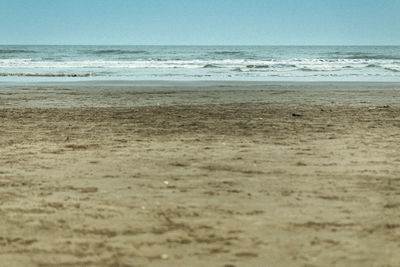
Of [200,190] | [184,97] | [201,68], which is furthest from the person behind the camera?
[201,68]

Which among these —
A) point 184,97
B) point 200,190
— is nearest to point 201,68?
point 184,97

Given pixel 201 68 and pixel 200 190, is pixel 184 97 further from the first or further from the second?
pixel 201 68

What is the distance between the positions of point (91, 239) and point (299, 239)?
158 cm

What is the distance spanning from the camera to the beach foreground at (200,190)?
3377 mm

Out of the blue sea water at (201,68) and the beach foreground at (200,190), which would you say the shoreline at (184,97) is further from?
the blue sea water at (201,68)

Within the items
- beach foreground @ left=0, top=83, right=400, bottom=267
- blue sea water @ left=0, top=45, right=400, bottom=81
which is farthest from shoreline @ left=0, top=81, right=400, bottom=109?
blue sea water @ left=0, top=45, right=400, bottom=81

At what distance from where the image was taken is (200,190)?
187 inches

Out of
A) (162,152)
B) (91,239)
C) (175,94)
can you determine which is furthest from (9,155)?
(175,94)

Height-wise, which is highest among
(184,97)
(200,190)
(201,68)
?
(201,68)

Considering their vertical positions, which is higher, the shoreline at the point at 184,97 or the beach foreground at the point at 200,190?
the shoreline at the point at 184,97

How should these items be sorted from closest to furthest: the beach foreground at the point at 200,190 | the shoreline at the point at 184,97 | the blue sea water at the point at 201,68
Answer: the beach foreground at the point at 200,190 → the shoreline at the point at 184,97 → the blue sea water at the point at 201,68

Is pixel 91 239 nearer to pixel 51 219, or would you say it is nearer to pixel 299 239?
pixel 51 219

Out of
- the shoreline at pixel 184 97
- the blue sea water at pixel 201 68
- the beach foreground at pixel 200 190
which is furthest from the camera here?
the blue sea water at pixel 201 68

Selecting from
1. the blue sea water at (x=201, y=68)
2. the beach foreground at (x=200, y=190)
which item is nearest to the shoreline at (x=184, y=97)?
the beach foreground at (x=200, y=190)
